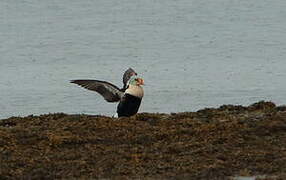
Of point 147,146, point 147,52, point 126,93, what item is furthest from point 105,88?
point 147,52

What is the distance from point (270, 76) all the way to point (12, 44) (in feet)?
30.8

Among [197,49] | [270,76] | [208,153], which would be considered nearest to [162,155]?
[208,153]

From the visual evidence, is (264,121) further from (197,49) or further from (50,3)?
(50,3)

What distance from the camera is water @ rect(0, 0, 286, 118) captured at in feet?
59.1

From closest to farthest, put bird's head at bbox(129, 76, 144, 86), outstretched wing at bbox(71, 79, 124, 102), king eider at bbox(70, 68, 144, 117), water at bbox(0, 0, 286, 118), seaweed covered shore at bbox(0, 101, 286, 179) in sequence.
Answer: seaweed covered shore at bbox(0, 101, 286, 179)
bird's head at bbox(129, 76, 144, 86)
king eider at bbox(70, 68, 144, 117)
outstretched wing at bbox(71, 79, 124, 102)
water at bbox(0, 0, 286, 118)

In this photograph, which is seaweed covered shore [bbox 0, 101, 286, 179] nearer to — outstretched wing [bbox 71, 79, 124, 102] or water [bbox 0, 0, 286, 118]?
outstretched wing [bbox 71, 79, 124, 102]

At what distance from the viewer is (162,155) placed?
8828mm

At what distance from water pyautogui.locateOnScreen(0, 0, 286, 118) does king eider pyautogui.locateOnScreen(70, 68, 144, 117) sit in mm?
4162

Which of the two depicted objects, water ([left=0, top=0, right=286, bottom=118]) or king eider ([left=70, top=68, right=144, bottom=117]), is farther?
water ([left=0, top=0, right=286, bottom=118])

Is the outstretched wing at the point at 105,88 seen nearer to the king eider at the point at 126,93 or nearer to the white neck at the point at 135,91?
the king eider at the point at 126,93

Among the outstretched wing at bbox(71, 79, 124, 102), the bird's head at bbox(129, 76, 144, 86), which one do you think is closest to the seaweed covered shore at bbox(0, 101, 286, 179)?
the bird's head at bbox(129, 76, 144, 86)

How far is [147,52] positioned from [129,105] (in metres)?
13.0

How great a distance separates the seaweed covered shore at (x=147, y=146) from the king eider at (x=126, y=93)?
2.99ft

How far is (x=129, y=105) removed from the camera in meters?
12.0
